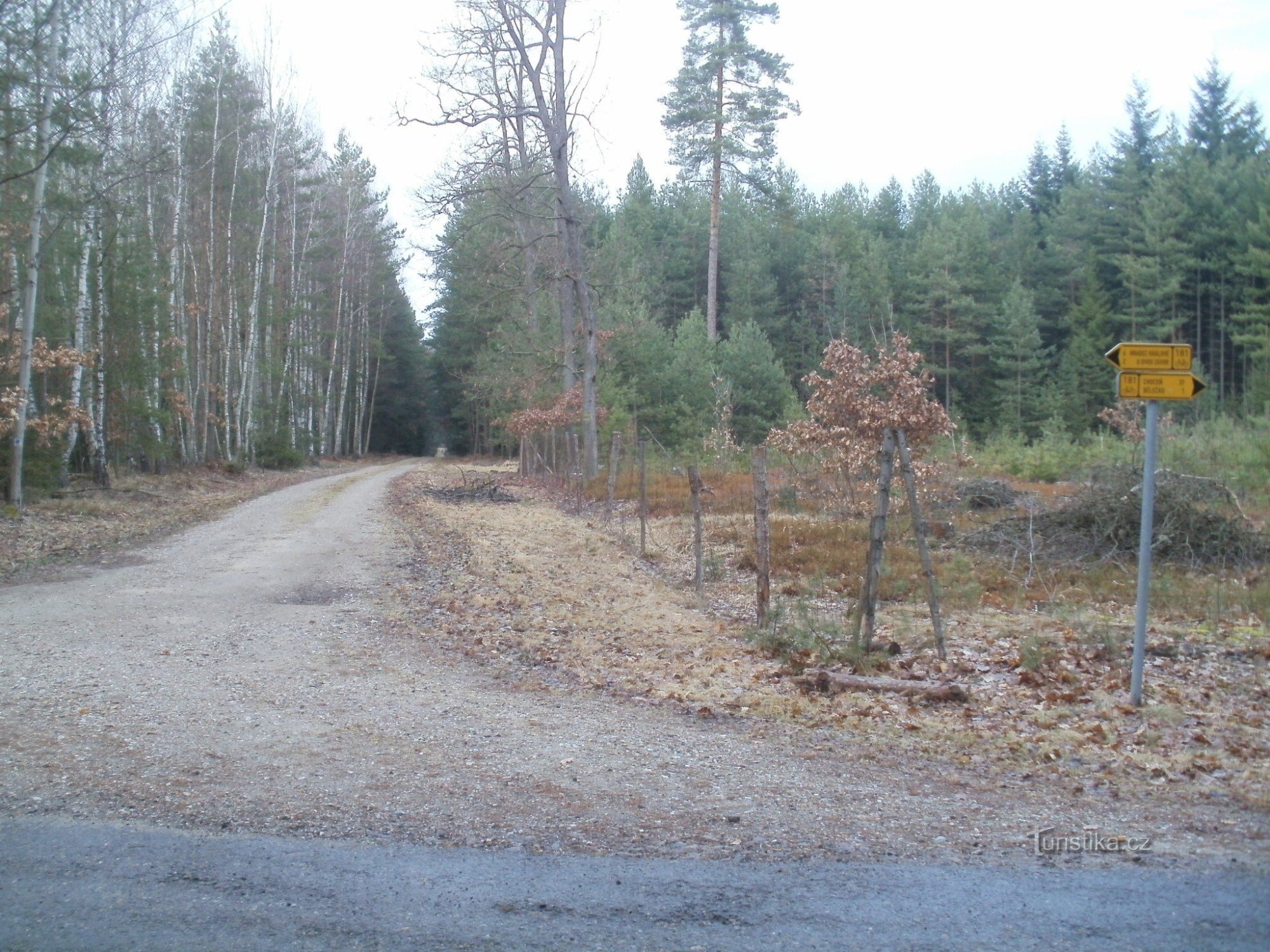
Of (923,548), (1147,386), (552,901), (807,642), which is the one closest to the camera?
(552,901)

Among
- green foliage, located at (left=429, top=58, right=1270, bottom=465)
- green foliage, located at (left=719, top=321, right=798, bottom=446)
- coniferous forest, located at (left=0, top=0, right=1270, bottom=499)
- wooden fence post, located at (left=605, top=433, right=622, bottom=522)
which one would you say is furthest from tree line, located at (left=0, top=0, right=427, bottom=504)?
green foliage, located at (left=719, top=321, right=798, bottom=446)

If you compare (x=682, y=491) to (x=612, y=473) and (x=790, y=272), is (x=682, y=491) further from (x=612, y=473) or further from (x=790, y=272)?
(x=790, y=272)

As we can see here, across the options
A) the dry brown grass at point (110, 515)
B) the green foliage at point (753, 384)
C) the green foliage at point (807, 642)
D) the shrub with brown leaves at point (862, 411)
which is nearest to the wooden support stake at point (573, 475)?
the shrub with brown leaves at point (862, 411)

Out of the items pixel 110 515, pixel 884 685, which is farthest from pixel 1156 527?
pixel 110 515

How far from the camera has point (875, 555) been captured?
8164mm

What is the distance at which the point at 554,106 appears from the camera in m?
28.0

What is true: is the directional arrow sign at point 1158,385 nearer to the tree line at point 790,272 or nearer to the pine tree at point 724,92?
the tree line at point 790,272

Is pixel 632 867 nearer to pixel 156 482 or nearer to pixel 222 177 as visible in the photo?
pixel 156 482

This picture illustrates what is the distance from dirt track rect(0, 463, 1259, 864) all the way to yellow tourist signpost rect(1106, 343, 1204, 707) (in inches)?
75.3

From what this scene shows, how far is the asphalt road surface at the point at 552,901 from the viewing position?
379 cm

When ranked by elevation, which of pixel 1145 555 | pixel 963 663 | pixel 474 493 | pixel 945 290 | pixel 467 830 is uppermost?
pixel 945 290

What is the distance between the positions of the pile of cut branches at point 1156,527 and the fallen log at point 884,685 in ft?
18.5

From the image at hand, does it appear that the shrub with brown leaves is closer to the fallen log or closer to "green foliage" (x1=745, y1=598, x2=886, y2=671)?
"green foliage" (x1=745, y1=598, x2=886, y2=671)

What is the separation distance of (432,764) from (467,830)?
1080 millimetres
